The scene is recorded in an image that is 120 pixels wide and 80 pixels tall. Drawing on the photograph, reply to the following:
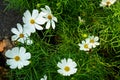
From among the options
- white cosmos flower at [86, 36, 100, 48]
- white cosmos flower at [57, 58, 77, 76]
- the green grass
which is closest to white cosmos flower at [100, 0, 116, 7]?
the green grass

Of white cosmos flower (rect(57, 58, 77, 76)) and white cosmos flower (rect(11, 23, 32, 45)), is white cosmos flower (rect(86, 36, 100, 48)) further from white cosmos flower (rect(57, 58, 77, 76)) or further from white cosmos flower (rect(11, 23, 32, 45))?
white cosmos flower (rect(11, 23, 32, 45))

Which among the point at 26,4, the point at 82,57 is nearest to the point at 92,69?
the point at 82,57

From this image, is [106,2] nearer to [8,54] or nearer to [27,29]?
[27,29]

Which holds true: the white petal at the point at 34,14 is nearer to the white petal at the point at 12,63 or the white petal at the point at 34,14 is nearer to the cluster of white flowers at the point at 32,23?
the cluster of white flowers at the point at 32,23

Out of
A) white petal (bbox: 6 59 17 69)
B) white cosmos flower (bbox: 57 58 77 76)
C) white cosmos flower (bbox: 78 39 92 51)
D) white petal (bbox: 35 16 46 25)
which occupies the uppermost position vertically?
white petal (bbox: 35 16 46 25)

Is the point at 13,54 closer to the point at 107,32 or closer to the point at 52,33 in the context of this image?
the point at 52,33

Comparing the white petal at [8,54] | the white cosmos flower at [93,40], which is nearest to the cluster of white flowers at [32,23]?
the white petal at [8,54]
